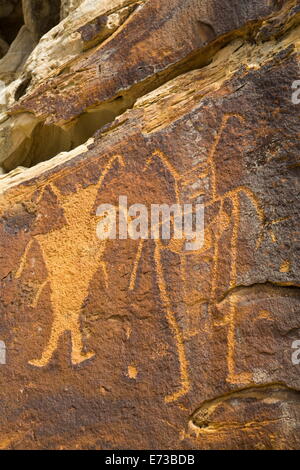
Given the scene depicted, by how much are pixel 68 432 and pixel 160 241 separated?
99cm

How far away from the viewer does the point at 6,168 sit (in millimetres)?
3578

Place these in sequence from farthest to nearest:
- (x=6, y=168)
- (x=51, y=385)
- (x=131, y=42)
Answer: (x=6, y=168) → (x=131, y=42) → (x=51, y=385)

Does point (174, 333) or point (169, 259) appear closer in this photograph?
point (174, 333)

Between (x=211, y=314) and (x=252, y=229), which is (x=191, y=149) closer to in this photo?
(x=252, y=229)

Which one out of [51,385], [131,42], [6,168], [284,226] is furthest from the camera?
[6,168]

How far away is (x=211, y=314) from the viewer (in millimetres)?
2389

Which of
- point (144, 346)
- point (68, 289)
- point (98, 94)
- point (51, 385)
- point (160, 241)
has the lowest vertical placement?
point (51, 385)

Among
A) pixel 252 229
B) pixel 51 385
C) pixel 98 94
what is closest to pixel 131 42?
pixel 98 94

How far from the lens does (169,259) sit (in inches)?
98.9

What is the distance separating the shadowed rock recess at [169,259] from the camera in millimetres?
2293

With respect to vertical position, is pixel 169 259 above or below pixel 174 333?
above

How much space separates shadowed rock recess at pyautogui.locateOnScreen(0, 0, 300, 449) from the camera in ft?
7.52

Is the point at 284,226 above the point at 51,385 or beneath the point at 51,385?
above

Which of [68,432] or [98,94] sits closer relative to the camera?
[68,432]
